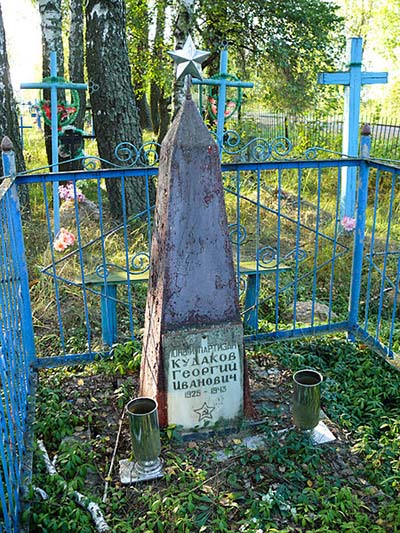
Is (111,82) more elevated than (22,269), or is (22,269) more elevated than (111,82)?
(111,82)

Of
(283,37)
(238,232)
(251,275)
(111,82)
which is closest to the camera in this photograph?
(238,232)

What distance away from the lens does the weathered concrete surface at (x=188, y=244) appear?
2723 mm

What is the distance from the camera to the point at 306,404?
2.90 metres

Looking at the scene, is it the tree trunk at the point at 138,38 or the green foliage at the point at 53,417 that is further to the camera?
the tree trunk at the point at 138,38

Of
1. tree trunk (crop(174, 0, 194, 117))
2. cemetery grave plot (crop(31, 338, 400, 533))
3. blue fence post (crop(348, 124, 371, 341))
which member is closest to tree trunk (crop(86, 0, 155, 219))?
tree trunk (crop(174, 0, 194, 117))

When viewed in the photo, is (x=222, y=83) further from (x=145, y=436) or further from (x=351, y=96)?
(x=145, y=436)

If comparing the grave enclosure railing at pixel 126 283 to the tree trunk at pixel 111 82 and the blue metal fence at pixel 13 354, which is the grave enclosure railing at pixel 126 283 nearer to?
the blue metal fence at pixel 13 354

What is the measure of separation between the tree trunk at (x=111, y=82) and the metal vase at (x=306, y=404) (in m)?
4.11

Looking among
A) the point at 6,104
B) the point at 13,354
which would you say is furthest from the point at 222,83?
the point at 13,354

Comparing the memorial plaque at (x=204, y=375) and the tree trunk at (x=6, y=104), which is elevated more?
the tree trunk at (x=6, y=104)

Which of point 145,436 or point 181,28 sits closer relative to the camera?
point 145,436

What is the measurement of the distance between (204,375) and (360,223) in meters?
1.69

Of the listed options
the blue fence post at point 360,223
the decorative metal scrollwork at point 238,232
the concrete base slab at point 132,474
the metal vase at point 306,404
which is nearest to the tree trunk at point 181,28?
the decorative metal scrollwork at point 238,232

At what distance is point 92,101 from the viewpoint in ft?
21.5
